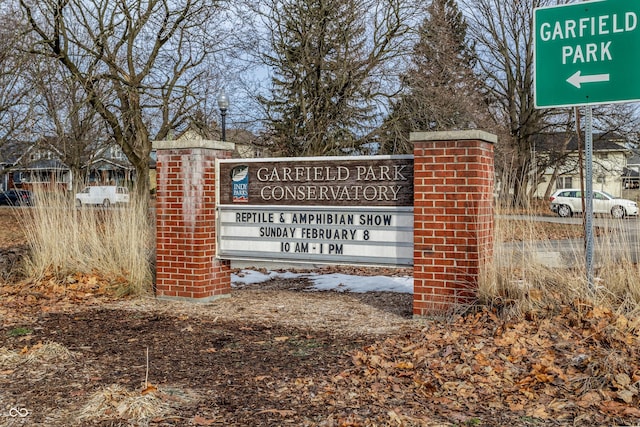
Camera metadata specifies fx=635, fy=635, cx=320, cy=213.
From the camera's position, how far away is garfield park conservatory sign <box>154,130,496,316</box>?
6.80 metres

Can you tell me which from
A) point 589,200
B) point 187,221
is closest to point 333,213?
point 187,221

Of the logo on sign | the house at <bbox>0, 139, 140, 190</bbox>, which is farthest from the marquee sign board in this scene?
the house at <bbox>0, 139, 140, 190</bbox>

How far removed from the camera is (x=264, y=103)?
1905 centimetres

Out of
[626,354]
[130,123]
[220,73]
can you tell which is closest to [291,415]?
[626,354]

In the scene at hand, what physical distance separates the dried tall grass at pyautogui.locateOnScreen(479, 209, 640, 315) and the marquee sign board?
1.12m

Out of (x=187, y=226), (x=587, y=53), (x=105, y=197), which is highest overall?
(x=587, y=53)

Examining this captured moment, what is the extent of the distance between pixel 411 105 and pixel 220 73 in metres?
5.54

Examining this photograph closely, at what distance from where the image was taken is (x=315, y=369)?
16.9 feet

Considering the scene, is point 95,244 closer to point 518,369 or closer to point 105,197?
point 105,197

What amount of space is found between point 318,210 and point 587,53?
3539 mm

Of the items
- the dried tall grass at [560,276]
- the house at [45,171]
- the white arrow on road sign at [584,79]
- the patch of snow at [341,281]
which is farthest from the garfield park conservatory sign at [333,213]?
the house at [45,171]

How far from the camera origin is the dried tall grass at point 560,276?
6.03 m

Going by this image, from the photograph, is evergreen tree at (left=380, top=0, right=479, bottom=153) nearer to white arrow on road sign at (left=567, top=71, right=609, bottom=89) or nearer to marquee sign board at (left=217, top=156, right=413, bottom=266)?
marquee sign board at (left=217, top=156, right=413, bottom=266)

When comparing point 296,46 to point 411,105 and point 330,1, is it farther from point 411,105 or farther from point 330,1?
point 411,105
